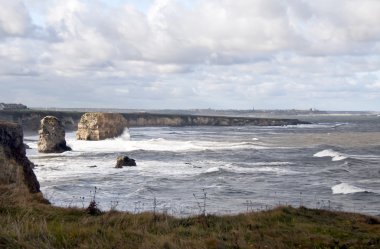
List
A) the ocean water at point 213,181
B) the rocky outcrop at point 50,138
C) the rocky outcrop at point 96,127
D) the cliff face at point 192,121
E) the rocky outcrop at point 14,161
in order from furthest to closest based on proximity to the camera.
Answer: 1. the cliff face at point 192,121
2. the rocky outcrop at point 96,127
3. the rocky outcrop at point 50,138
4. the ocean water at point 213,181
5. the rocky outcrop at point 14,161

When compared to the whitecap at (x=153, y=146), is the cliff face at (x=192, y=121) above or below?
above

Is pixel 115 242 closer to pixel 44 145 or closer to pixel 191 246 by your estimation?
pixel 191 246

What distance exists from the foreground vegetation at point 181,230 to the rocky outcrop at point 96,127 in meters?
63.7

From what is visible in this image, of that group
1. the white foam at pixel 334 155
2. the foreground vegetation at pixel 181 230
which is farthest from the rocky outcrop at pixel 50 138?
the foreground vegetation at pixel 181 230

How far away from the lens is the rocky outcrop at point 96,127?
252ft

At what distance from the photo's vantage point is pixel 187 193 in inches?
1101

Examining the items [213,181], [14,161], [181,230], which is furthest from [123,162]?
[181,230]

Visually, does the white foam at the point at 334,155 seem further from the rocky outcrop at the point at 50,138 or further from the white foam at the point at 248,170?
the rocky outcrop at the point at 50,138

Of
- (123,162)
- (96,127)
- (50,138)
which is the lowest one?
(123,162)

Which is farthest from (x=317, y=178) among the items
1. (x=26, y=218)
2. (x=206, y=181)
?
(x=26, y=218)

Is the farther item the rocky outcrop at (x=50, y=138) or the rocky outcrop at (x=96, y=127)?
the rocky outcrop at (x=96, y=127)

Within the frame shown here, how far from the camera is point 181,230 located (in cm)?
1088

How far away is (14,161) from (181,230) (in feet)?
45.5

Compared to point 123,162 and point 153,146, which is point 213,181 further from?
point 153,146
